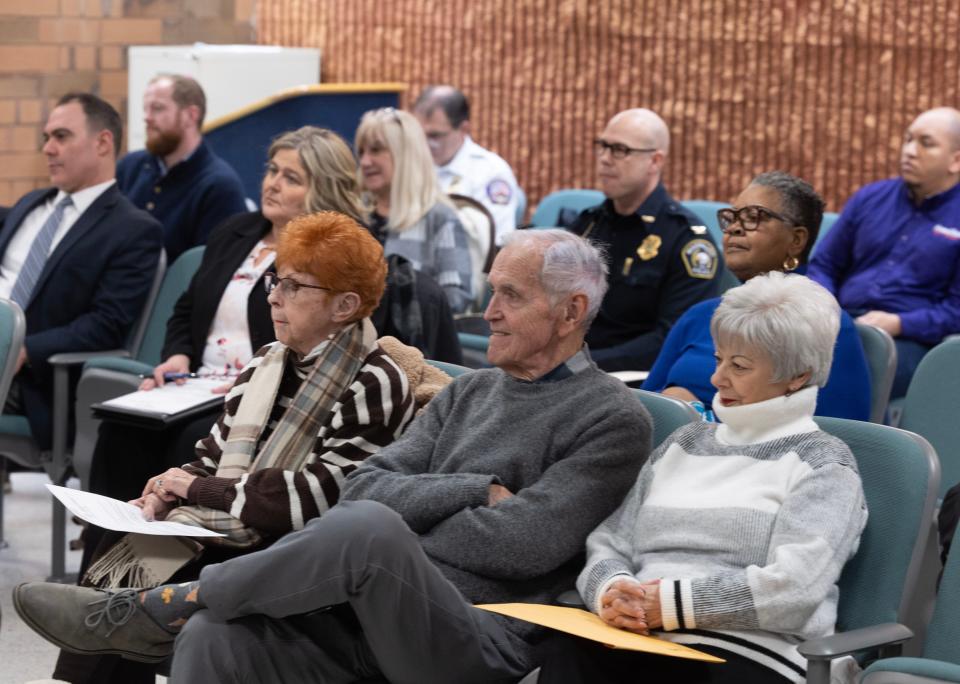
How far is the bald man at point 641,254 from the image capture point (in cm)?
430

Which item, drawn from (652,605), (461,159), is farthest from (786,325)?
(461,159)

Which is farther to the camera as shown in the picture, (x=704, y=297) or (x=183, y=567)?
(x=704, y=297)

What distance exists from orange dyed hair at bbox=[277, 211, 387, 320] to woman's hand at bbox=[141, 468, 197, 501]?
48 centimetres

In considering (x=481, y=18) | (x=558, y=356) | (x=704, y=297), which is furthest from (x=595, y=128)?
(x=558, y=356)

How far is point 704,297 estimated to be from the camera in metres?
4.31

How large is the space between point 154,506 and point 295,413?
0.34 metres

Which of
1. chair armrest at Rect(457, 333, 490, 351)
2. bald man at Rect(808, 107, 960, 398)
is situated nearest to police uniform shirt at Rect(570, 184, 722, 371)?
chair armrest at Rect(457, 333, 490, 351)

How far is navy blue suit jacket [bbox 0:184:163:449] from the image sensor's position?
13.7 ft

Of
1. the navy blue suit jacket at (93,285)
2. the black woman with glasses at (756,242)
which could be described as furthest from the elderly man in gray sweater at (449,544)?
the navy blue suit jacket at (93,285)

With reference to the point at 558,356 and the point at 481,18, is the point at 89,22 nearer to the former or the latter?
the point at 481,18

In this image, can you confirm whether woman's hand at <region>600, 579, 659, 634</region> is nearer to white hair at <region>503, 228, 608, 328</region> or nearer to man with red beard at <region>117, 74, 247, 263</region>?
white hair at <region>503, 228, 608, 328</region>

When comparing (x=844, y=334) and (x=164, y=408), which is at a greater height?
(x=844, y=334)

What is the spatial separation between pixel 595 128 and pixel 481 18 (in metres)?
0.93

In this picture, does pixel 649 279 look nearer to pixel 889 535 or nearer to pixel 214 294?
pixel 214 294
